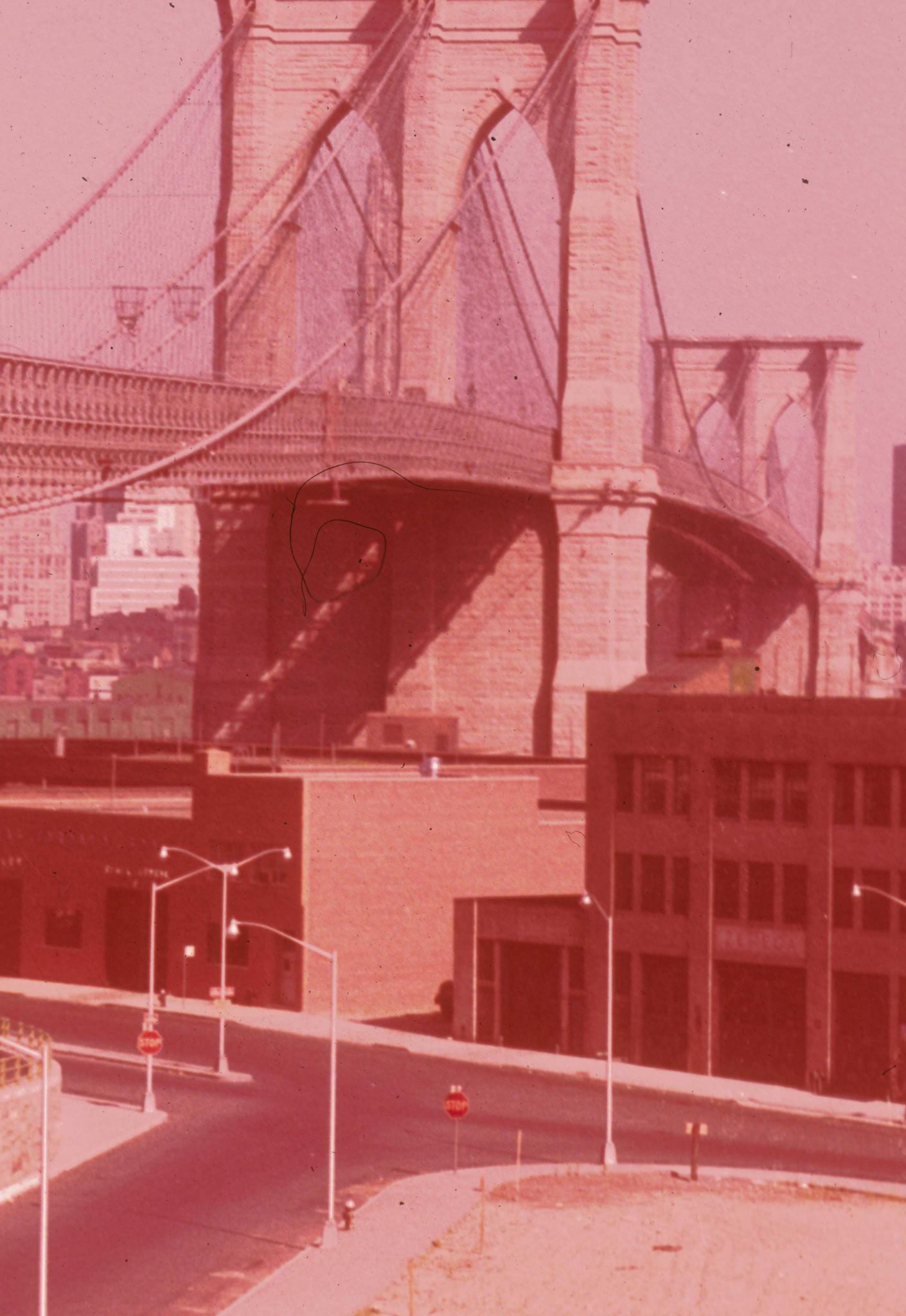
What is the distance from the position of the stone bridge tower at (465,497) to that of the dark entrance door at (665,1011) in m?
34.1

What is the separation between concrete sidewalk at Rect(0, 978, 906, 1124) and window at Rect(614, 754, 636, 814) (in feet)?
20.3

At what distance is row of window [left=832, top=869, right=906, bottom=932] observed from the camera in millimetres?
66000

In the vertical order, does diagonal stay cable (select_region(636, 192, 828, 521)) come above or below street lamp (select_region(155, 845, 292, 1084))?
above

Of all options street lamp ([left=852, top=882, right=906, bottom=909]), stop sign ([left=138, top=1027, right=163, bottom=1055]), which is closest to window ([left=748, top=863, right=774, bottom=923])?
street lamp ([left=852, top=882, right=906, bottom=909])

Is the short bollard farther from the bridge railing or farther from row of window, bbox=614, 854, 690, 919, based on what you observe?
the bridge railing

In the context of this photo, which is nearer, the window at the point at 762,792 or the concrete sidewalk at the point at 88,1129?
the concrete sidewalk at the point at 88,1129

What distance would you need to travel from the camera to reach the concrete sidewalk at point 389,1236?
40.5m

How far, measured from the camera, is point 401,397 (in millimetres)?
97875

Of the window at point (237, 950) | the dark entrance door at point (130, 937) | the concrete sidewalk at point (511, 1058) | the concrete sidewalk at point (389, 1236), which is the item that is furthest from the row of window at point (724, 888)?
the dark entrance door at point (130, 937)

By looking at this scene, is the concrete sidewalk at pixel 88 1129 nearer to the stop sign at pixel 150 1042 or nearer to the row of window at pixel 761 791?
the stop sign at pixel 150 1042

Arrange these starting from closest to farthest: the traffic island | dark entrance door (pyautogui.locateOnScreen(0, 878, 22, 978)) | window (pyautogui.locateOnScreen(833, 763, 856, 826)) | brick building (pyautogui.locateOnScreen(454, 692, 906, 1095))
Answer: the traffic island, brick building (pyautogui.locateOnScreen(454, 692, 906, 1095)), window (pyautogui.locateOnScreen(833, 763, 856, 826)), dark entrance door (pyautogui.locateOnScreen(0, 878, 22, 978))

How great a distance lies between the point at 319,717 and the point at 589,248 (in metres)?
20.3

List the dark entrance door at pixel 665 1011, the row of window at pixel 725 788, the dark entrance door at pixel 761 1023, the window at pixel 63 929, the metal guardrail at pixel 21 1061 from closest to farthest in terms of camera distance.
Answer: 1. the metal guardrail at pixel 21 1061
2. the dark entrance door at pixel 761 1023
3. the row of window at pixel 725 788
4. the dark entrance door at pixel 665 1011
5. the window at pixel 63 929

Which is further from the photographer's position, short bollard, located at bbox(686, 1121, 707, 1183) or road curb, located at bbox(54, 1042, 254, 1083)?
road curb, located at bbox(54, 1042, 254, 1083)
